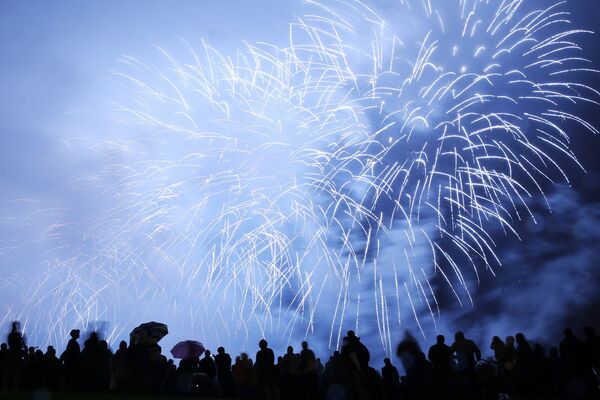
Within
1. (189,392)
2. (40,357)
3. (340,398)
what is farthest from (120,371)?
(340,398)

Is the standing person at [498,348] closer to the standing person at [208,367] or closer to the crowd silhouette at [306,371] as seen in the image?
the crowd silhouette at [306,371]

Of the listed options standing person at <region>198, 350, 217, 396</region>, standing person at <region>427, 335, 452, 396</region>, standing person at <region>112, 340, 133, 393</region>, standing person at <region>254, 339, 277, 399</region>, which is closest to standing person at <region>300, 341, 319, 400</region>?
standing person at <region>254, 339, 277, 399</region>

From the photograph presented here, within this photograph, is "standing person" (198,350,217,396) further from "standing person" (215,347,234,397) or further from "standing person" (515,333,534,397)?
"standing person" (515,333,534,397)

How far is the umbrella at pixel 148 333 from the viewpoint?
57.1ft

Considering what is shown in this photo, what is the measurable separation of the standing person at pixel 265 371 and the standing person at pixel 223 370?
3.30 feet

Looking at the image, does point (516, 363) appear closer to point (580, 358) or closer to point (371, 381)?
point (580, 358)

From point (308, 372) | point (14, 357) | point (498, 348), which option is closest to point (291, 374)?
point (308, 372)

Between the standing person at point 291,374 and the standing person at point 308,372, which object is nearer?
the standing person at point 308,372

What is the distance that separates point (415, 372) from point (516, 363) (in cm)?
275

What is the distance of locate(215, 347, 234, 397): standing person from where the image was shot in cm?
1855

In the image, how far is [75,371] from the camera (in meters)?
17.0

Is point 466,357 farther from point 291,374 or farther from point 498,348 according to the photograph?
point 291,374

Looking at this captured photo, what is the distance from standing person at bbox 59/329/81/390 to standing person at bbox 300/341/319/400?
5698 mm


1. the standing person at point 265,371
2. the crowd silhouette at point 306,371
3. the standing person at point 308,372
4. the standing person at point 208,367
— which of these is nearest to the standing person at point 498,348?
the crowd silhouette at point 306,371
